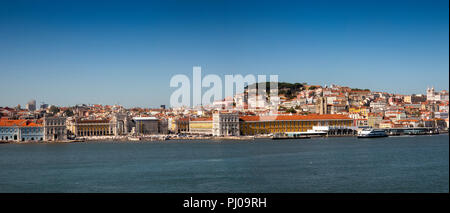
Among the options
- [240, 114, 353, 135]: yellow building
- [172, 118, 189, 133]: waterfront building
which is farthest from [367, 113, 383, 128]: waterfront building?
[172, 118, 189, 133]: waterfront building

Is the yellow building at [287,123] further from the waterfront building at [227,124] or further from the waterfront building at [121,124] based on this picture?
the waterfront building at [121,124]

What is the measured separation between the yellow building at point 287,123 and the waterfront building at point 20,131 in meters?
7.51

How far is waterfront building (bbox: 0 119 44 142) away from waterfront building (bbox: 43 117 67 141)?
217mm

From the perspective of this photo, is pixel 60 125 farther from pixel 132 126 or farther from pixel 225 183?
pixel 225 183

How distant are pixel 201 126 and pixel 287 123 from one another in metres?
3.84

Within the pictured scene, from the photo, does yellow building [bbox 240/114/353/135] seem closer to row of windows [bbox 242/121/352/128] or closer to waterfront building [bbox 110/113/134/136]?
row of windows [bbox 242/121/352/128]

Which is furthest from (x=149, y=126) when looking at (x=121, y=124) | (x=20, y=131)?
(x=20, y=131)

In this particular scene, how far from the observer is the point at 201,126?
21734mm

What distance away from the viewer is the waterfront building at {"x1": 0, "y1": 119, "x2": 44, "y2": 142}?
715 inches

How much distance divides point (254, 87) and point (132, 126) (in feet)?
30.9

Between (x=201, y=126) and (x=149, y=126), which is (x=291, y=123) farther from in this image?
(x=149, y=126)

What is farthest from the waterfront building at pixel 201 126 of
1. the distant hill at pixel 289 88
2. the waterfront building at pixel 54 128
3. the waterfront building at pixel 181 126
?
the distant hill at pixel 289 88

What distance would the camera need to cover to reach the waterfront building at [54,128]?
1878 centimetres
